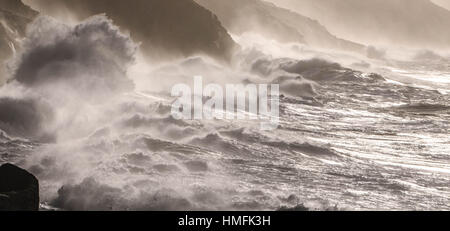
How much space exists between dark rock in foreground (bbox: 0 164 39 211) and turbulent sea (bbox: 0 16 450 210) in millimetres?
1477

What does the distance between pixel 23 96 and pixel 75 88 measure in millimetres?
2470

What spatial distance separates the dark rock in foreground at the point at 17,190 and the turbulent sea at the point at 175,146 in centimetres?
148

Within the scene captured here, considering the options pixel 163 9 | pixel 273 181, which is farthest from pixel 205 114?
pixel 163 9

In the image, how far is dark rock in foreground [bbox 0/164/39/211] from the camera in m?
11.1

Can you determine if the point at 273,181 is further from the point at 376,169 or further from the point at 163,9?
the point at 163,9

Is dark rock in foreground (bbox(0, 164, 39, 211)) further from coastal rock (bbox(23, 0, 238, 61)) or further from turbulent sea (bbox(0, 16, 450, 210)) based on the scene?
coastal rock (bbox(23, 0, 238, 61))

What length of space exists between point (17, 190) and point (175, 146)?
808cm

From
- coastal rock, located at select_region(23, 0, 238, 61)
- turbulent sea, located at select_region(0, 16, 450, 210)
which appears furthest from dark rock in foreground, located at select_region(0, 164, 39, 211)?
coastal rock, located at select_region(23, 0, 238, 61)

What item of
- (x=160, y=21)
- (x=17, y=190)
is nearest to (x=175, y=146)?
(x=17, y=190)

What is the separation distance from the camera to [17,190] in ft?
37.4

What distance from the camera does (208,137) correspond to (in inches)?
826

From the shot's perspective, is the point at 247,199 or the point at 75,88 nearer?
the point at 247,199

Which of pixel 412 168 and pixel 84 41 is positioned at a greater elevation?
pixel 84 41
